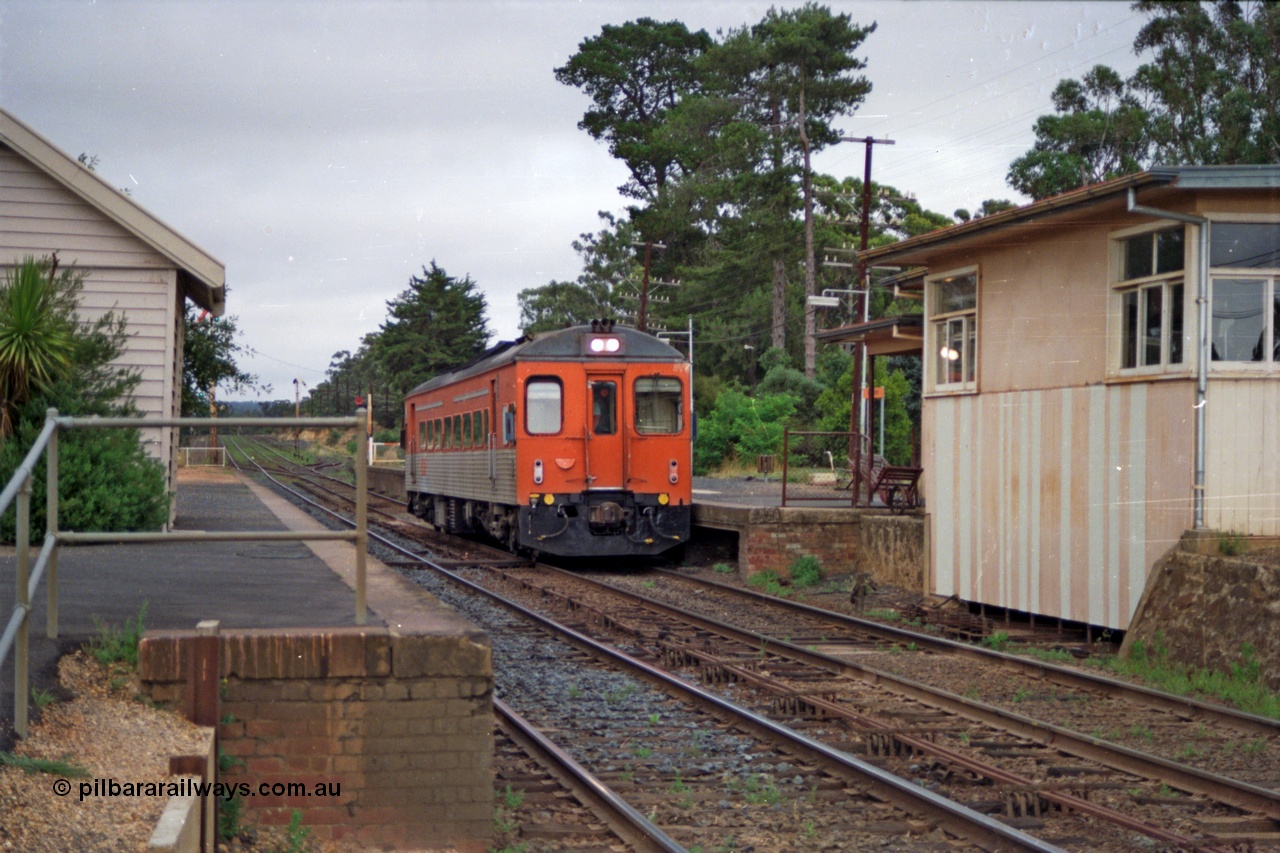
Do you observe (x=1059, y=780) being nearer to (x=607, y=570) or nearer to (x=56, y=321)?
(x=56, y=321)

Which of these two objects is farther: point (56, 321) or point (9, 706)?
point (56, 321)

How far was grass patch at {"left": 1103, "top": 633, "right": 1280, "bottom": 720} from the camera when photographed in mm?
7891

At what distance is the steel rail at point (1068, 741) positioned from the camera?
571cm

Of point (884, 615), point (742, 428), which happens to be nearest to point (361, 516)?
point (884, 615)

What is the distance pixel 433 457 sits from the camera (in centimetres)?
2306

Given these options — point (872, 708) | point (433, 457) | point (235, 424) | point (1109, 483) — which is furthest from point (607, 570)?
point (235, 424)

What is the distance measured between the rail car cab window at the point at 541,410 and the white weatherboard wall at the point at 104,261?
437 centimetres

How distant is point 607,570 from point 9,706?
1312cm

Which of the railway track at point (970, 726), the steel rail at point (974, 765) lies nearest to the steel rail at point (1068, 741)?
the railway track at point (970, 726)

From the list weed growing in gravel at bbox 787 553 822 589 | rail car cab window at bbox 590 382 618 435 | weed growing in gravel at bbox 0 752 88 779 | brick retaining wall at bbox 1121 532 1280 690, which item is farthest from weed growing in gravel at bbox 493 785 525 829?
rail car cab window at bbox 590 382 618 435

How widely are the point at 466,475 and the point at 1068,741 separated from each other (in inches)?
542

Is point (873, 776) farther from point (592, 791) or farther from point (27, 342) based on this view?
point (27, 342)

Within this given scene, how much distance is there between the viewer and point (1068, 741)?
679 cm

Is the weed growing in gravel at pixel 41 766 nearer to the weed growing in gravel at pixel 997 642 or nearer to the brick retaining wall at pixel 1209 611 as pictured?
the brick retaining wall at pixel 1209 611
